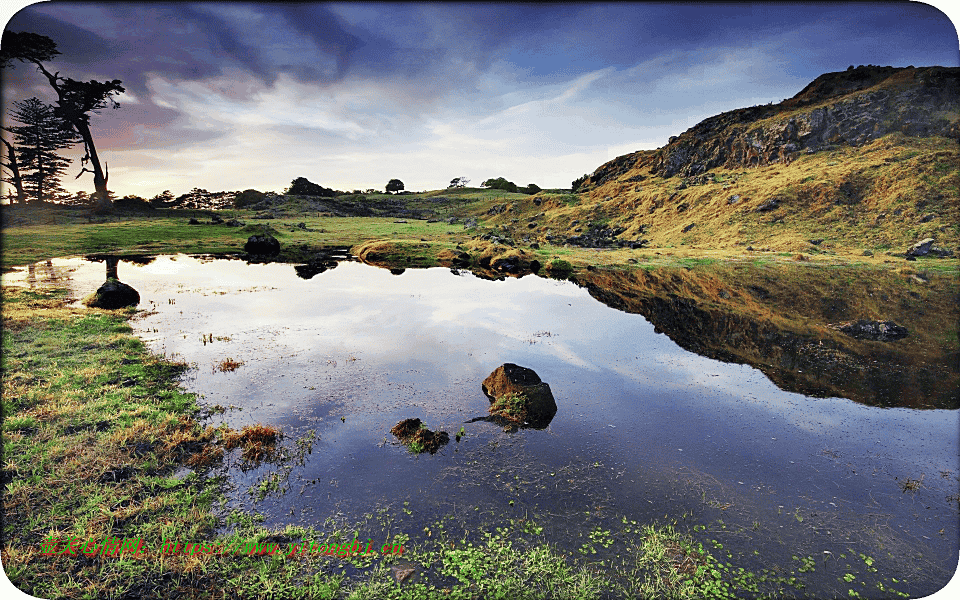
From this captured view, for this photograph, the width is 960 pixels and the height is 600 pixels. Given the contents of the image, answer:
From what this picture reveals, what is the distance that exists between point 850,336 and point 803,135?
76.1 metres

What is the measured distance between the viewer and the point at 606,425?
12188mm

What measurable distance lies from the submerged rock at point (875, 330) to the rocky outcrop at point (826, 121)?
2093 inches

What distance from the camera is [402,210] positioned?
130125 mm

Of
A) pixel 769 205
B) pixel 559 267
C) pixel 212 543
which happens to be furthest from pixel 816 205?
pixel 212 543

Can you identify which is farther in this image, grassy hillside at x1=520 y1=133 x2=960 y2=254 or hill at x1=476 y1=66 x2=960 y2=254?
hill at x1=476 y1=66 x2=960 y2=254

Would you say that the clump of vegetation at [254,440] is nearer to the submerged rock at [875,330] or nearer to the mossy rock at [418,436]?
the mossy rock at [418,436]

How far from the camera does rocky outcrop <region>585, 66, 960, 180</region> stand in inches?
2464

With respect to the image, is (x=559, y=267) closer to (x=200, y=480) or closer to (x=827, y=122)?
(x=200, y=480)

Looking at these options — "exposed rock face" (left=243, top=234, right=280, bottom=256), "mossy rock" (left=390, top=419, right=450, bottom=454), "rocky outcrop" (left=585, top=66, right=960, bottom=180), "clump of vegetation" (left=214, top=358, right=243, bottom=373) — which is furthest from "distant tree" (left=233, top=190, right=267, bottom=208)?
"mossy rock" (left=390, top=419, right=450, bottom=454)

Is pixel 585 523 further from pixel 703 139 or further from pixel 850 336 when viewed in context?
pixel 703 139

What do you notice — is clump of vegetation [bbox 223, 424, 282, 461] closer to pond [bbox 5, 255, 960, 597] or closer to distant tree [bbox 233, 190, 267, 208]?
pond [bbox 5, 255, 960, 597]

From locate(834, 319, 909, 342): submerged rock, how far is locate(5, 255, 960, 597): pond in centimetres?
109

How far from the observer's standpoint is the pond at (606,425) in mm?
8164

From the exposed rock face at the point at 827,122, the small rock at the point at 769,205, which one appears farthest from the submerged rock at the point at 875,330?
the exposed rock face at the point at 827,122
